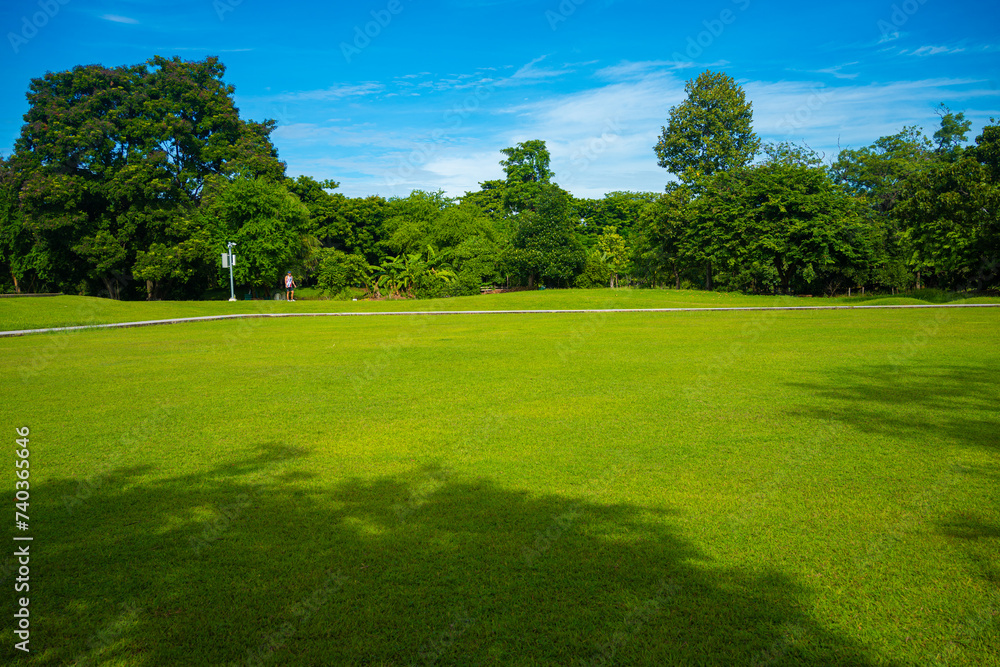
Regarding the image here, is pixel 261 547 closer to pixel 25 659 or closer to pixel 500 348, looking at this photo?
pixel 25 659

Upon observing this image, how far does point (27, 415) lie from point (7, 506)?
369cm

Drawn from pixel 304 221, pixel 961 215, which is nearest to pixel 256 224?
pixel 304 221

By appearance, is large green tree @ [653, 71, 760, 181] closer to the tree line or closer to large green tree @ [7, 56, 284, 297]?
the tree line

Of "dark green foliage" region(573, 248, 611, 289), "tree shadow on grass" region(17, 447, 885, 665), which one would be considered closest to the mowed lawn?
"tree shadow on grass" region(17, 447, 885, 665)

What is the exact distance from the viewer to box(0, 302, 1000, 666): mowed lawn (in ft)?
9.66

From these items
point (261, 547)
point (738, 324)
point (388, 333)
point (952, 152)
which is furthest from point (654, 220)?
point (261, 547)

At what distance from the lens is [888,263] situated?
136 ft

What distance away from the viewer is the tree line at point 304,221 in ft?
129

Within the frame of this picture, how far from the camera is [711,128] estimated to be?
56.9m

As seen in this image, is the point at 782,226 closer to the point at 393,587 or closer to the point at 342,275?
the point at 342,275

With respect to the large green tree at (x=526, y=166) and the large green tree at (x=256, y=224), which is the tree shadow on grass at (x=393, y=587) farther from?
the large green tree at (x=526, y=166)

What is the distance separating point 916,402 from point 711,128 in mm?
54786

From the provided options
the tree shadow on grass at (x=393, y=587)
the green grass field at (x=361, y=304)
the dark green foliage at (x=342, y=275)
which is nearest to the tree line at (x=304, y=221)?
the dark green foliage at (x=342, y=275)

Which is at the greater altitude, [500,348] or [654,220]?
[654,220]
